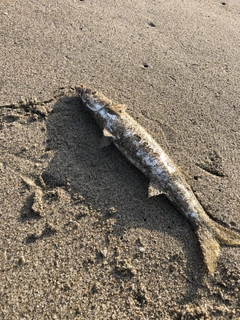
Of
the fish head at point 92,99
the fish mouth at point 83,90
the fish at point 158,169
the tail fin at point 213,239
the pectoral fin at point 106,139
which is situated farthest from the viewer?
the fish mouth at point 83,90

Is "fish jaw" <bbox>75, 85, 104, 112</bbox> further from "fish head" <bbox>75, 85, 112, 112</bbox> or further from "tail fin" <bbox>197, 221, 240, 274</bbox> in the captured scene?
"tail fin" <bbox>197, 221, 240, 274</bbox>

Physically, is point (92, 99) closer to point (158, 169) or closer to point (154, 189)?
point (158, 169)

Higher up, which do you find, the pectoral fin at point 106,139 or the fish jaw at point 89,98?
the fish jaw at point 89,98

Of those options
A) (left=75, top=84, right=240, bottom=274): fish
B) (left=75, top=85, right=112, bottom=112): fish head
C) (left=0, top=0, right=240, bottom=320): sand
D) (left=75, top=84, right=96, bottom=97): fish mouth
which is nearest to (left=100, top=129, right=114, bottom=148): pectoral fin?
(left=75, top=84, right=240, bottom=274): fish

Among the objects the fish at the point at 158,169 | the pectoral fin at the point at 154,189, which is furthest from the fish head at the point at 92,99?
the pectoral fin at the point at 154,189

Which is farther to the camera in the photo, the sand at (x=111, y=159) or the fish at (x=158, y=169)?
the fish at (x=158, y=169)

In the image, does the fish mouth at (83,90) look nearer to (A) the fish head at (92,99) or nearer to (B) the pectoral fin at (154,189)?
(A) the fish head at (92,99)

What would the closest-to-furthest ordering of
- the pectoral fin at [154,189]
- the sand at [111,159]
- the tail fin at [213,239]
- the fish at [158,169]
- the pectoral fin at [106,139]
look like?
the sand at [111,159]
the tail fin at [213,239]
the fish at [158,169]
the pectoral fin at [154,189]
the pectoral fin at [106,139]

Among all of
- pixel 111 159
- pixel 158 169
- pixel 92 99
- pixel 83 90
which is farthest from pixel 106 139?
pixel 83 90
